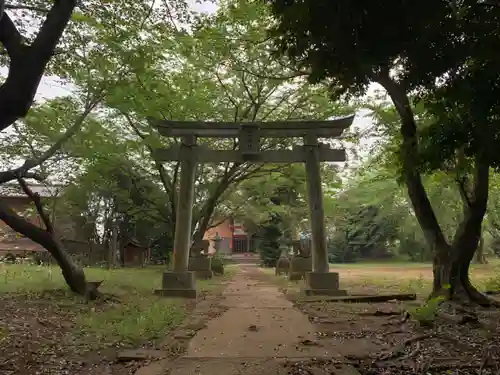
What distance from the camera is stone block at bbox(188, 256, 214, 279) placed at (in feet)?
52.5

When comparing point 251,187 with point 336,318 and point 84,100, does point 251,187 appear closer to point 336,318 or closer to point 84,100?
point 84,100

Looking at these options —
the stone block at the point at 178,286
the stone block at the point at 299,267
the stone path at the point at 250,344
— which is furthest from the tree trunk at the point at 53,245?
the stone block at the point at 299,267

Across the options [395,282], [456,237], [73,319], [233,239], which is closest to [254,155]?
[456,237]

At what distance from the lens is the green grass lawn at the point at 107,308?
18.5 ft

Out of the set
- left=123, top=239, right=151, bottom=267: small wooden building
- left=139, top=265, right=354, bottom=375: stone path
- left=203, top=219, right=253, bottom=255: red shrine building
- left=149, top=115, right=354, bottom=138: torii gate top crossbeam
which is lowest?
left=139, top=265, right=354, bottom=375: stone path

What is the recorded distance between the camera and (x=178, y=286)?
10062 mm

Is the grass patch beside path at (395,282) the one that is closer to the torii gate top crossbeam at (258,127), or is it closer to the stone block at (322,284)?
the stone block at (322,284)

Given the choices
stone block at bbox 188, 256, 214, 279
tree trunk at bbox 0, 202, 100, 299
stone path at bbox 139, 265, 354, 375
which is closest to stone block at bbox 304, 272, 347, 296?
stone path at bbox 139, 265, 354, 375

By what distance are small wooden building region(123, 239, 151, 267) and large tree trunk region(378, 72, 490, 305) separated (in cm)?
1670

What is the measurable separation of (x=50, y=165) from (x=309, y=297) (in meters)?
9.82

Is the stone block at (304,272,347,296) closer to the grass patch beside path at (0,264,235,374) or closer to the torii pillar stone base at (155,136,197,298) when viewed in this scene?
the torii pillar stone base at (155,136,197,298)

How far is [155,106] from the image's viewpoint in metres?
11.7

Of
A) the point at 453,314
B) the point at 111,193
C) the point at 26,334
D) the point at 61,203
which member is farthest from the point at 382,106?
the point at 61,203

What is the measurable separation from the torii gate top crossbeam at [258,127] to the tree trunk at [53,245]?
3891mm
